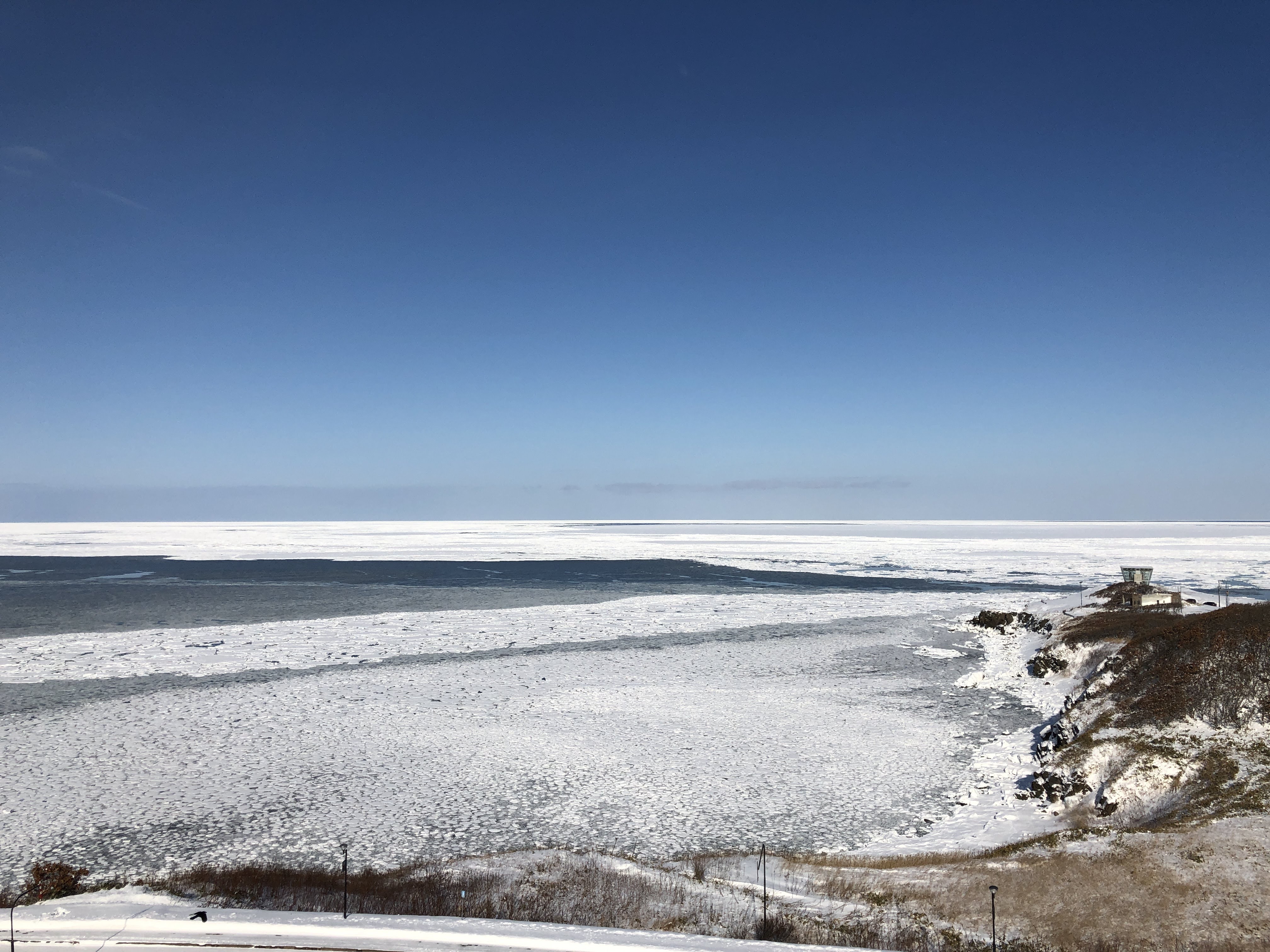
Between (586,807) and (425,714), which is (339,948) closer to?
(586,807)

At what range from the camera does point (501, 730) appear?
16828 millimetres

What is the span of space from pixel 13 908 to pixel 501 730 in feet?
32.2

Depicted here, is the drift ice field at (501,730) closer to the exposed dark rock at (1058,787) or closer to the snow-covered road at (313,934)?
the exposed dark rock at (1058,787)

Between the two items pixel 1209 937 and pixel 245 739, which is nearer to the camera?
pixel 1209 937

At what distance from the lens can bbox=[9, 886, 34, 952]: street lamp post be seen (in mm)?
7414

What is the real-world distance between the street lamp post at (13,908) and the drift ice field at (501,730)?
3.66 ft

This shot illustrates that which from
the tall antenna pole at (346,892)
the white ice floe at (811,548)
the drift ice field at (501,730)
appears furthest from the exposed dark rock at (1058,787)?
the white ice floe at (811,548)

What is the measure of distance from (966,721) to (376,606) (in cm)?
2777

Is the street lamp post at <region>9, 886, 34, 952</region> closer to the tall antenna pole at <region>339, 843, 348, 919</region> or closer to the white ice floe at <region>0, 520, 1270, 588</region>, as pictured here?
the tall antenna pole at <region>339, 843, 348, 919</region>

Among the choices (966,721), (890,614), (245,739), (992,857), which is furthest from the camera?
(890,614)

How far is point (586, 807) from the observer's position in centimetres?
1274

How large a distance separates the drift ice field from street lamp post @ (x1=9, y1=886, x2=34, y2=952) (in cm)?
112

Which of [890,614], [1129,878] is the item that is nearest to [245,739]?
[1129,878]

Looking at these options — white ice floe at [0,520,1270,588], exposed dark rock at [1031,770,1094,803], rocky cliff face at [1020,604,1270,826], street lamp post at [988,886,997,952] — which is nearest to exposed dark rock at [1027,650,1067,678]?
rocky cliff face at [1020,604,1270,826]
